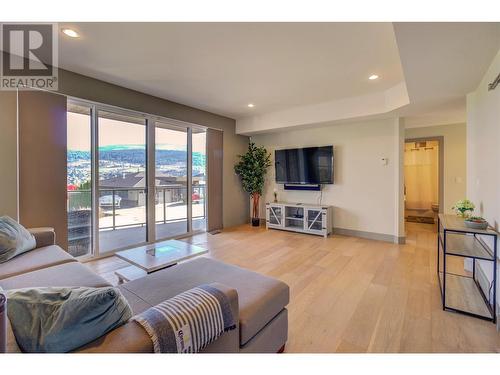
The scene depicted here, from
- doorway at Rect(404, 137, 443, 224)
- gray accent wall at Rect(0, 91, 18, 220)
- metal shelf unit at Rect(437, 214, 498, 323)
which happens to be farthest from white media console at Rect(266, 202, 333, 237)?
gray accent wall at Rect(0, 91, 18, 220)

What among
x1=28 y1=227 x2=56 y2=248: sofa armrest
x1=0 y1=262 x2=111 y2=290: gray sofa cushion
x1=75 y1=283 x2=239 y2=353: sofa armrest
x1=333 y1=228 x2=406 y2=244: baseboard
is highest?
x1=28 y1=227 x2=56 y2=248: sofa armrest

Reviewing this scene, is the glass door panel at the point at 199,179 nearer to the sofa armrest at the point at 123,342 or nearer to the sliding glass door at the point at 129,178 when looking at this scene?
the sliding glass door at the point at 129,178

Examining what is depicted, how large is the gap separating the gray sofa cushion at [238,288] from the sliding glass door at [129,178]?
2276 millimetres

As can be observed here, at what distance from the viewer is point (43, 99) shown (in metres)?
2.77

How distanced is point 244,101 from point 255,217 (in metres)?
2.63

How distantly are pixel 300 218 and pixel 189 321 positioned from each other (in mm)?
4127

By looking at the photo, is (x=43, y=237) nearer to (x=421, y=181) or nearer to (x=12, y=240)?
(x=12, y=240)

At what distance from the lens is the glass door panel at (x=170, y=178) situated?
409cm

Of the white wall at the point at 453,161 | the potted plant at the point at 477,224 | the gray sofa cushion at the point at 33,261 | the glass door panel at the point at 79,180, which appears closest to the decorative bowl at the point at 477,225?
the potted plant at the point at 477,224

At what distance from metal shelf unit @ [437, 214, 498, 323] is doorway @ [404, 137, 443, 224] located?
3.85 m

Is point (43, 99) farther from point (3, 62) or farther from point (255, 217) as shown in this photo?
point (255, 217)

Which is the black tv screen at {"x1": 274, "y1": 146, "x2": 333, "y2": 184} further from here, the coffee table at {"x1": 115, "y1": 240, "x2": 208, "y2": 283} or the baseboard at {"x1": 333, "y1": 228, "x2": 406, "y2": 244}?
the coffee table at {"x1": 115, "y1": 240, "x2": 208, "y2": 283}

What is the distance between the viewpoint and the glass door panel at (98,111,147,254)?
3.44m
